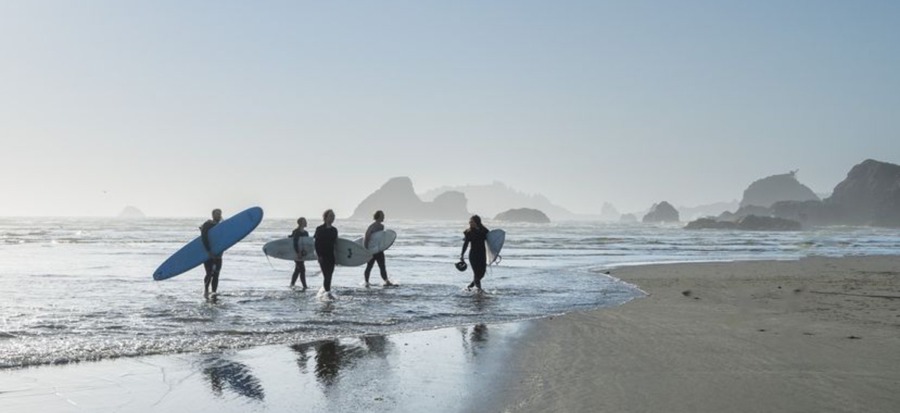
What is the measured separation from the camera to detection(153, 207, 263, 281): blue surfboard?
544 inches

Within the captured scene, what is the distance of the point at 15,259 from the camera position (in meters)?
24.5

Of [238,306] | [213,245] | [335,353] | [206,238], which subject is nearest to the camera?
[335,353]

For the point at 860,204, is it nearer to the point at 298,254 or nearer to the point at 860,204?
the point at 860,204

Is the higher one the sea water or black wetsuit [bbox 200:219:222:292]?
black wetsuit [bbox 200:219:222:292]

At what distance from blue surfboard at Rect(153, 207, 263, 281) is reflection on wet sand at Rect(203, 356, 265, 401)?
715 cm

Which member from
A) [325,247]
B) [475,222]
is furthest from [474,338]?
[475,222]

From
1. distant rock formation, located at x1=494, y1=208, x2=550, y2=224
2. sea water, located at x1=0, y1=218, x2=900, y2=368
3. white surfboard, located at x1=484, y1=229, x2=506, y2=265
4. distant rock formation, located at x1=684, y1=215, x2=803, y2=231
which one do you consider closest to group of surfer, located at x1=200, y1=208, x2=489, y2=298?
sea water, located at x1=0, y1=218, x2=900, y2=368

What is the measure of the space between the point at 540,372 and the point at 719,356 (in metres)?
2.05

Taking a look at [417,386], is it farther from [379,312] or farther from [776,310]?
[776,310]

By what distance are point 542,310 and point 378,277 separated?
7.40 m

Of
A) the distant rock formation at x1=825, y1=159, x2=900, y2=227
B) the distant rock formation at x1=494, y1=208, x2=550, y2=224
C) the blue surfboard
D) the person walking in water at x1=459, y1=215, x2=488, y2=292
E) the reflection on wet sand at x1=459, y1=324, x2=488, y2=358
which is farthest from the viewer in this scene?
the distant rock formation at x1=494, y1=208, x2=550, y2=224

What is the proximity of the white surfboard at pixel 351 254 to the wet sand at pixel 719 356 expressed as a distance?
270 inches

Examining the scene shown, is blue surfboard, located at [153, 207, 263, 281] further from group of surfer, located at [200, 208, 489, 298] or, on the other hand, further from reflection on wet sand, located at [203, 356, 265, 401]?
reflection on wet sand, located at [203, 356, 265, 401]

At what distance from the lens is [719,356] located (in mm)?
6867
